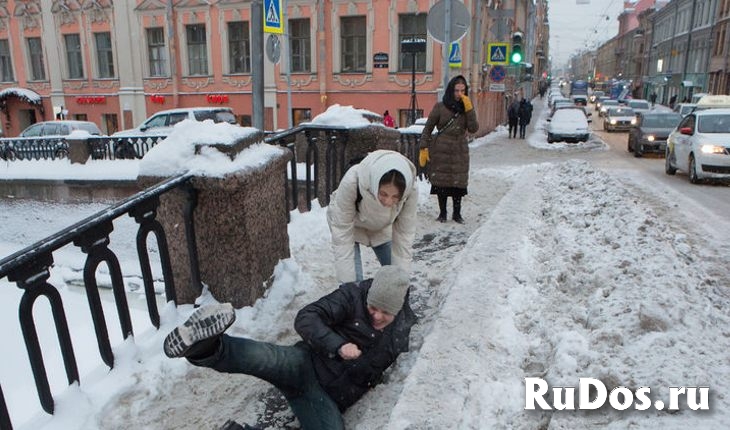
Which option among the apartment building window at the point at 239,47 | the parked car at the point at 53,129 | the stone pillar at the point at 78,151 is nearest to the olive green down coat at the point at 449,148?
the stone pillar at the point at 78,151

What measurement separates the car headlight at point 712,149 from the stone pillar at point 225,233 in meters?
10.1

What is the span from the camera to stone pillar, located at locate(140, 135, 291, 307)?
3.55 m

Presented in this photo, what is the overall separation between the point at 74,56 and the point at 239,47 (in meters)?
9.87

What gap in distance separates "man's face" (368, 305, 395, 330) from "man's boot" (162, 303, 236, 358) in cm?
74

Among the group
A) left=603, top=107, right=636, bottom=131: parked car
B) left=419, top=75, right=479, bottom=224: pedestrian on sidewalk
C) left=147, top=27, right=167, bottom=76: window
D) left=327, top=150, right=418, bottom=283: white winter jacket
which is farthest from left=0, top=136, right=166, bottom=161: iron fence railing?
left=603, top=107, right=636, bottom=131: parked car

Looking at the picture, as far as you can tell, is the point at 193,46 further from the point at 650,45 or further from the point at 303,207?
the point at 650,45

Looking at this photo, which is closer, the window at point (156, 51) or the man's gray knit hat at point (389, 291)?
the man's gray knit hat at point (389, 291)

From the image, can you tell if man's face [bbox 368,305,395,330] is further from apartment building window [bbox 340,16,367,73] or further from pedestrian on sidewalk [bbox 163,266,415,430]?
apartment building window [bbox 340,16,367,73]

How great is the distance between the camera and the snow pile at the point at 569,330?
230 cm

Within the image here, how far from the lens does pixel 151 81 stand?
25.3 meters

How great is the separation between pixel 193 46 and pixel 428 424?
25732 millimetres

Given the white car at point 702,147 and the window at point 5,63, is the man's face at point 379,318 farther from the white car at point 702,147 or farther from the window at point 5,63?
the window at point 5,63

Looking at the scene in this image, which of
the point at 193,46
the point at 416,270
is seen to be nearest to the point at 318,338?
the point at 416,270

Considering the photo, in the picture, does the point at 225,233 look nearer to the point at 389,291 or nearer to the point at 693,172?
the point at 389,291
